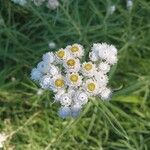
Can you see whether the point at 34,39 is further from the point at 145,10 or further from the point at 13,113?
the point at 145,10

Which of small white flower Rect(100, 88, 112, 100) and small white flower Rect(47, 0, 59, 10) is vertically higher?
small white flower Rect(47, 0, 59, 10)

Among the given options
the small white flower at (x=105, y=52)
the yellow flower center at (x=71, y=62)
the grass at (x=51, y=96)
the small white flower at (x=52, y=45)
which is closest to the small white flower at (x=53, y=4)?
the grass at (x=51, y=96)

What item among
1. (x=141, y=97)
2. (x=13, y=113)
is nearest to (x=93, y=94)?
(x=141, y=97)

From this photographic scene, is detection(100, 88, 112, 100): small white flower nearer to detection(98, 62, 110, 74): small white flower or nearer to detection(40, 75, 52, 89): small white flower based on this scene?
detection(98, 62, 110, 74): small white flower

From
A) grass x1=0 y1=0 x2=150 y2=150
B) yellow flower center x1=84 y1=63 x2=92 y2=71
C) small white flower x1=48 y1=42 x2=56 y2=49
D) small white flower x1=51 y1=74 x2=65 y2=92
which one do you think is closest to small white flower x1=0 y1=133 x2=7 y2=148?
grass x1=0 y1=0 x2=150 y2=150

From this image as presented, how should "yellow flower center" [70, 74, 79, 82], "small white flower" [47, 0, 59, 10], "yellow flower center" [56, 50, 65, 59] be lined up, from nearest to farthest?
"yellow flower center" [70, 74, 79, 82] < "yellow flower center" [56, 50, 65, 59] < "small white flower" [47, 0, 59, 10]

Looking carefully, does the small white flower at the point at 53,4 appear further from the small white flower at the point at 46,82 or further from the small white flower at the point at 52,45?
the small white flower at the point at 46,82

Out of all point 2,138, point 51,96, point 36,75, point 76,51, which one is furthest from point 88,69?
point 2,138
